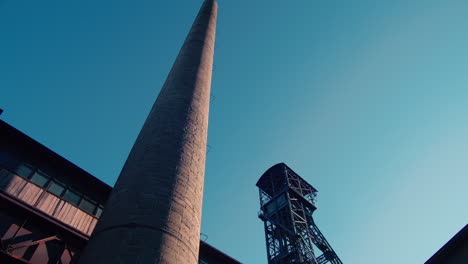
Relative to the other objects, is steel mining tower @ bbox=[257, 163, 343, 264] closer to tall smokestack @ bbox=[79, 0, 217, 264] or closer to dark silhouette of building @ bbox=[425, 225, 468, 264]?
dark silhouette of building @ bbox=[425, 225, 468, 264]

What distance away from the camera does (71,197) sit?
12.8m

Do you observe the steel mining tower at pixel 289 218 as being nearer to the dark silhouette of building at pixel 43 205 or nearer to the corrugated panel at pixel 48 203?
the dark silhouette of building at pixel 43 205

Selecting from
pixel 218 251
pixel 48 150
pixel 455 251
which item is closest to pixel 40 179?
pixel 48 150

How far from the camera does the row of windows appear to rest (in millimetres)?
11845

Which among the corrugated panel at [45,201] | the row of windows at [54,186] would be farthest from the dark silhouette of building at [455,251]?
the row of windows at [54,186]

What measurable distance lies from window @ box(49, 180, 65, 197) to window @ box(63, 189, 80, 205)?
205mm

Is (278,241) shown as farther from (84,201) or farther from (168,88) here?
(168,88)

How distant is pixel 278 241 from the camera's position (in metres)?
31.8

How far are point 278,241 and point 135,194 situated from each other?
94.5 feet

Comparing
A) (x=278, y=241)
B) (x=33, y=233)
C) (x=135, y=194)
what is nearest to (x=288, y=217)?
(x=278, y=241)

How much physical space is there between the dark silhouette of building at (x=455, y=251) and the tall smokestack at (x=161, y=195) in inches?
319

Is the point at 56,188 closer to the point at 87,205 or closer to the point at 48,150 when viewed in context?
the point at 87,205

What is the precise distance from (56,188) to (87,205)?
1325mm

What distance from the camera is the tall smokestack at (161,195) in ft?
14.7
